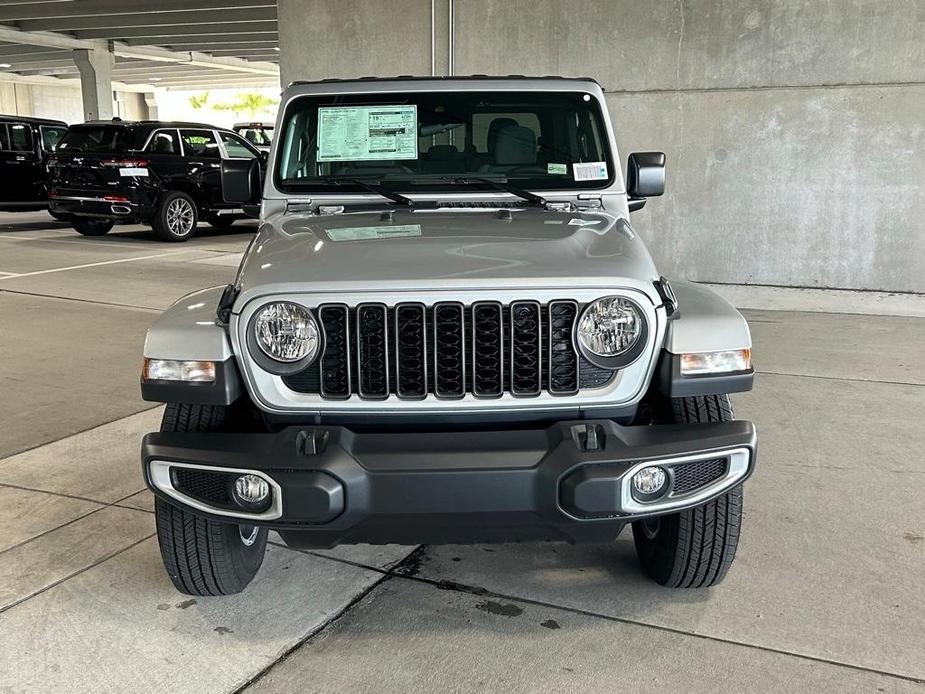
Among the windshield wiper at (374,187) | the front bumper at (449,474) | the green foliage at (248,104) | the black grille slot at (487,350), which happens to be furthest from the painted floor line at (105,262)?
the green foliage at (248,104)

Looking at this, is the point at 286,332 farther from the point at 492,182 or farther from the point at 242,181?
the point at 242,181

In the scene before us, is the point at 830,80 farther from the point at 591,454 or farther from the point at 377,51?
the point at 591,454

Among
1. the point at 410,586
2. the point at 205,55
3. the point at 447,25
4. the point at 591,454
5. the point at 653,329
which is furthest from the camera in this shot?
the point at 205,55

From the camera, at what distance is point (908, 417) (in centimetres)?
512

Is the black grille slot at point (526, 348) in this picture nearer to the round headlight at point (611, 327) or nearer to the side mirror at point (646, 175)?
the round headlight at point (611, 327)

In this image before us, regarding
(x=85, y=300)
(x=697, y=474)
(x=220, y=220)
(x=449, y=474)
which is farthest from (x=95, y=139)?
(x=697, y=474)

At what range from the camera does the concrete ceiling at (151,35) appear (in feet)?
72.4

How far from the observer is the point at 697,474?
2586 millimetres

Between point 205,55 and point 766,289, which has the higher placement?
point 205,55

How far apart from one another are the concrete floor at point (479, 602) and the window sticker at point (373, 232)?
3.96ft

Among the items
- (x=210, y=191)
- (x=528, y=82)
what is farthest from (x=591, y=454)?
(x=210, y=191)

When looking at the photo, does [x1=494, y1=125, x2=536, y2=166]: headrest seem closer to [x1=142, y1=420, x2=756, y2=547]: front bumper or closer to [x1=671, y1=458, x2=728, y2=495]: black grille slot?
[x1=142, y1=420, x2=756, y2=547]: front bumper

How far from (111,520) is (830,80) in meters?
7.96

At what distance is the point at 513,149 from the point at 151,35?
2643cm
